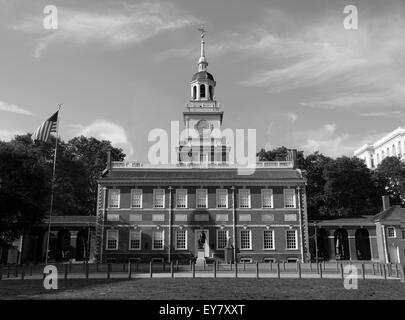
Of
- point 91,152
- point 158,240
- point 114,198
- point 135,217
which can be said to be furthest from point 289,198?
point 91,152

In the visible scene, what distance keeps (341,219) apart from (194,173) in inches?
621

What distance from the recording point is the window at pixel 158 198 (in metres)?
41.7

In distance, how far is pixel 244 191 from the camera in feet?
138

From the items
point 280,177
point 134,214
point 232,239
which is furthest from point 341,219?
point 134,214

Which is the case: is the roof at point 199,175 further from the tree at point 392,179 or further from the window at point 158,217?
the tree at point 392,179

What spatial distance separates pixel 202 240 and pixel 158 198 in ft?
21.5

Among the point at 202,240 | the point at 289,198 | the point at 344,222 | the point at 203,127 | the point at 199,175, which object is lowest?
the point at 202,240

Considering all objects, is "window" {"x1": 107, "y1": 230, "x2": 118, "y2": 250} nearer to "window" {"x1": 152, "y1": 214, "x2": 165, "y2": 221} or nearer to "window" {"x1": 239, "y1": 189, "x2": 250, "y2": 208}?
"window" {"x1": 152, "y1": 214, "x2": 165, "y2": 221}

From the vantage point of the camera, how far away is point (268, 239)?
40.8 meters

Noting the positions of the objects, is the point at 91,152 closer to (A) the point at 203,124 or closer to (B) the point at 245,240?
(A) the point at 203,124

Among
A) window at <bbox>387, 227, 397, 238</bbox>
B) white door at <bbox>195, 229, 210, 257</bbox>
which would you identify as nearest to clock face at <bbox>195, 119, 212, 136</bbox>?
white door at <bbox>195, 229, 210, 257</bbox>

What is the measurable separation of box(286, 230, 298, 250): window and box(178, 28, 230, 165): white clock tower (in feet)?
45.9

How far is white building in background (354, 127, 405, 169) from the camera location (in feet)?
320
